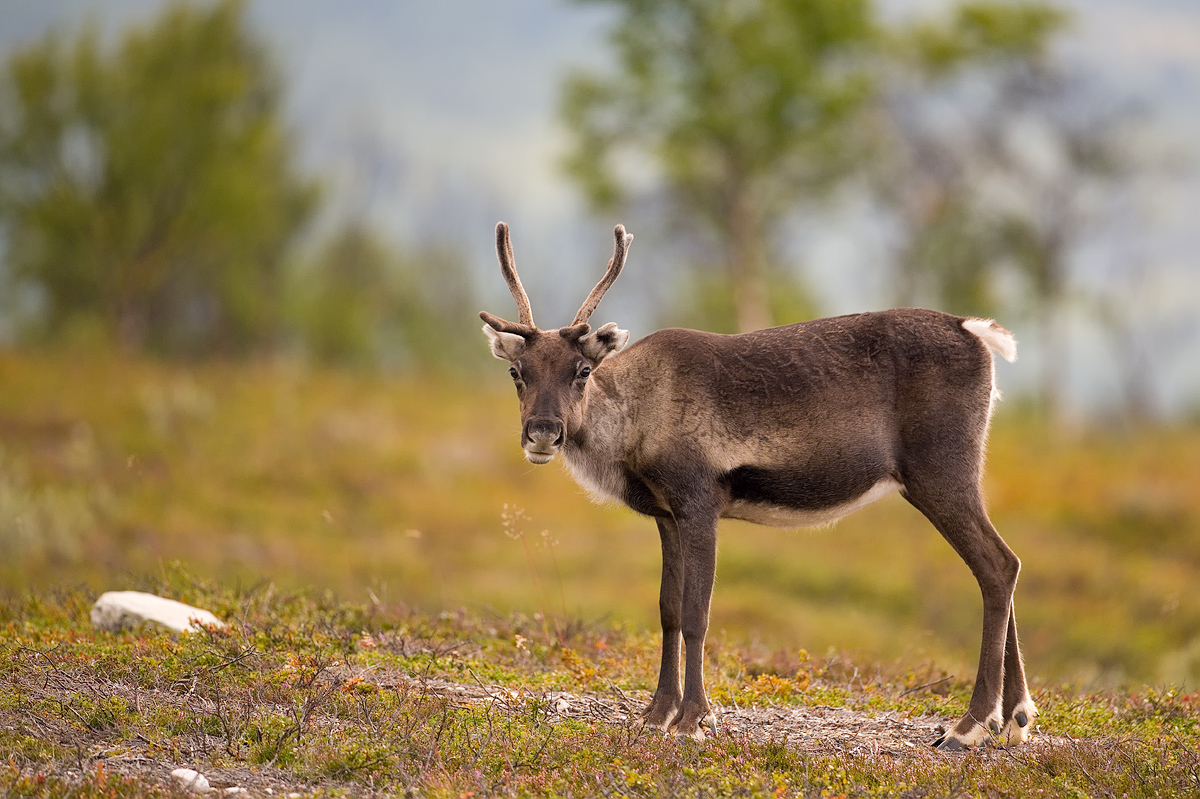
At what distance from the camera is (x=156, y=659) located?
340 inches

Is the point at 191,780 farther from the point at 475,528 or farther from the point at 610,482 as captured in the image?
the point at 475,528

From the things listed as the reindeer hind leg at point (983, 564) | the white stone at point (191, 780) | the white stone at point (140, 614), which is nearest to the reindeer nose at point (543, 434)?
the reindeer hind leg at point (983, 564)

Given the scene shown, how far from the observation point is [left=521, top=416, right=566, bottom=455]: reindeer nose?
25.8ft

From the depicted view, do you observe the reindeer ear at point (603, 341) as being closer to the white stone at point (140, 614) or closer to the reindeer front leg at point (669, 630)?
the reindeer front leg at point (669, 630)

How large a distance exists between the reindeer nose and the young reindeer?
0.26 meters

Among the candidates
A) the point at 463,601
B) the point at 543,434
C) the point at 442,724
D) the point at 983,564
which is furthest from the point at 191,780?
the point at 463,601

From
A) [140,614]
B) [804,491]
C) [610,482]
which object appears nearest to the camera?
[804,491]

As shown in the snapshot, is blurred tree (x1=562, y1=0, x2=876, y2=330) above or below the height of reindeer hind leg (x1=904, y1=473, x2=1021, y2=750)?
above

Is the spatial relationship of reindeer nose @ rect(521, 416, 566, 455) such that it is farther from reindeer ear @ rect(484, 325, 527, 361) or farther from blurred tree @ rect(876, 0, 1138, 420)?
blurred tree @ rect(876, 0, 1138, 420)

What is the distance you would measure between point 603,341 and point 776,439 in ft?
4.93

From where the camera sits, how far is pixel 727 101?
113 ft

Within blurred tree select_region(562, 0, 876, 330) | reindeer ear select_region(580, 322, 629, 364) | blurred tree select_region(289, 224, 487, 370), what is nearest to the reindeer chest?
reindeer ear select_region(580, 322, 629, 364)

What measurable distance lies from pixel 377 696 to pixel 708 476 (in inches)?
114

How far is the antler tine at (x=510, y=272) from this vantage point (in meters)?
8.72
